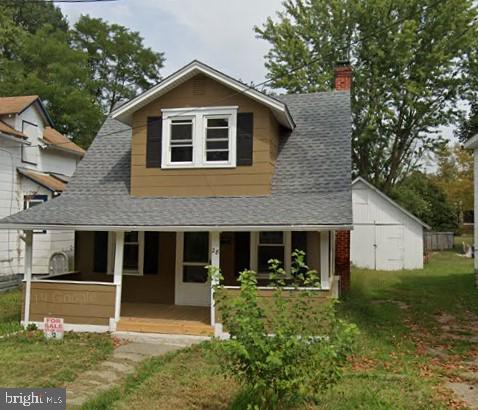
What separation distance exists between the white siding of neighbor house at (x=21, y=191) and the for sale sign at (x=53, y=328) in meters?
7.72

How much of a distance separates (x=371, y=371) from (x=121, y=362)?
400 cm

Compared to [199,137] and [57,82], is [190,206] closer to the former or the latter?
[199,137]

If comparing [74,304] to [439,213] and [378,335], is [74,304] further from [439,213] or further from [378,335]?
[439,213]

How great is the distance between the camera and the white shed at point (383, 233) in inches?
855

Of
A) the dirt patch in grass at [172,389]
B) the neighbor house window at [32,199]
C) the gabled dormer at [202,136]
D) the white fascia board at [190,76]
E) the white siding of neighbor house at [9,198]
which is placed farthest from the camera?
the neighbor house window at [32,199]

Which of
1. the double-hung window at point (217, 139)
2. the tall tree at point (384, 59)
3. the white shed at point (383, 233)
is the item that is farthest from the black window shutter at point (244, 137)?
the tall tree at point (384, 59)

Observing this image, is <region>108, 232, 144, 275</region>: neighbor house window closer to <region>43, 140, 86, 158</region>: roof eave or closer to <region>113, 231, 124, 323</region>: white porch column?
<region>113, 231, 124, 323</region>: white porch column

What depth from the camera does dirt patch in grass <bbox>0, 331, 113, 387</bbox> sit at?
21.9ft

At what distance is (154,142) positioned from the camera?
11.1 meters

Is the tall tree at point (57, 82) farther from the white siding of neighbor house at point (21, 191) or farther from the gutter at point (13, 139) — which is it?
the gutter at point (13, 139)

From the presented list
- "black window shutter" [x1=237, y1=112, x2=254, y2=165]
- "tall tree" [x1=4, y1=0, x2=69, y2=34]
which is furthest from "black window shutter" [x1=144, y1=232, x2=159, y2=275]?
"tall tree" [x1=4, y1=0, x2=69, y2=34]

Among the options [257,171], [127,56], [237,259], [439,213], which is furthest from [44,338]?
[439,213]

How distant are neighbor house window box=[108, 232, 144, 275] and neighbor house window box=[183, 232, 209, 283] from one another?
1.17 meters

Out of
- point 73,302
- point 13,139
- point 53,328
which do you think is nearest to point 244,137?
point 73,302
